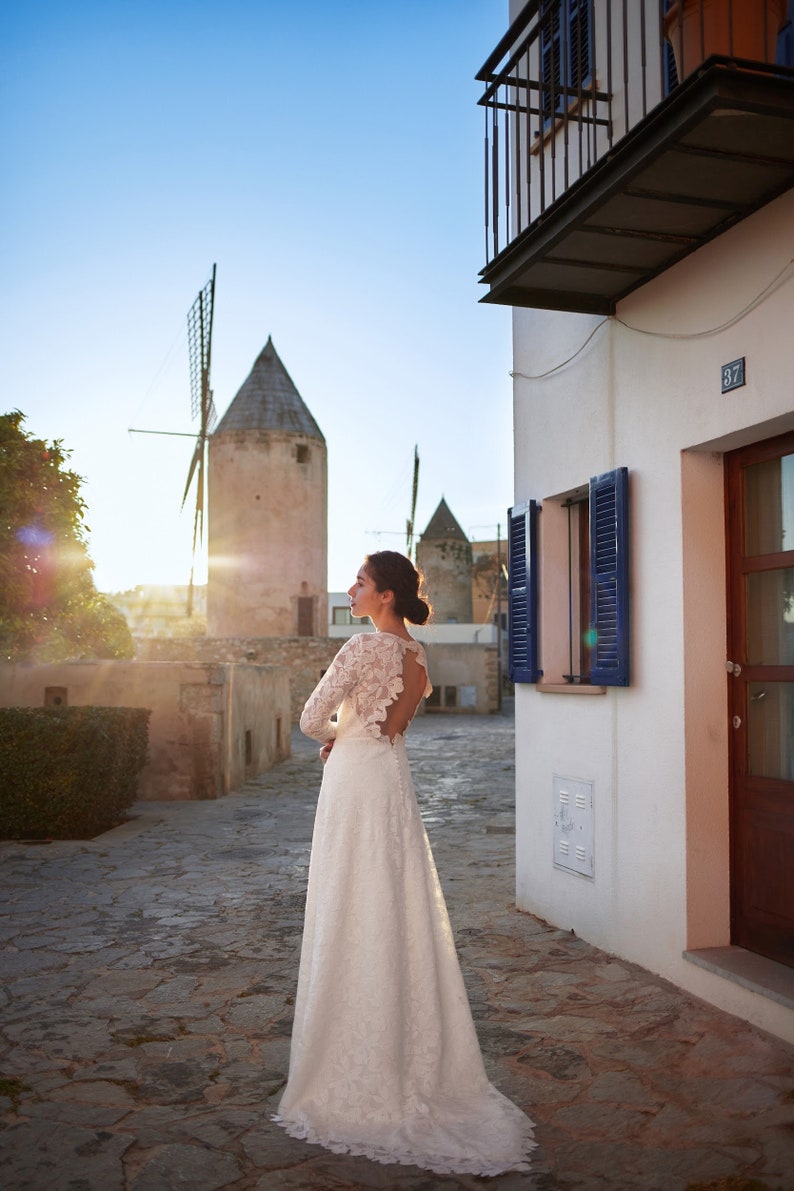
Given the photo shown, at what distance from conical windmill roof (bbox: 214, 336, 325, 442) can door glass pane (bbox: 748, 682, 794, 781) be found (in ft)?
92.3

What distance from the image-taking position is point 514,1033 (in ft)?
13.6

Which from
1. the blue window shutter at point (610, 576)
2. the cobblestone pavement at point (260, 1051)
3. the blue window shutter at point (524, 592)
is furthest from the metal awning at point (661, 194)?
the cobblestone pavement at point (260, 1051)

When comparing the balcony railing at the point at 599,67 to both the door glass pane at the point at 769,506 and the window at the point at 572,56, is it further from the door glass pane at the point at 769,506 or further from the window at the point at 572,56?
the door glass pane at the point at 769,506

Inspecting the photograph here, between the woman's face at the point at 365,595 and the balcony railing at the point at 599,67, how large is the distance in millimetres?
2045

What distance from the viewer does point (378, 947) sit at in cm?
337

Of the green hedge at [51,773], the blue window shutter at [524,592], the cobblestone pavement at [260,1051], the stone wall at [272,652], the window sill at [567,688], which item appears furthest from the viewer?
the stone wall at [272,652]

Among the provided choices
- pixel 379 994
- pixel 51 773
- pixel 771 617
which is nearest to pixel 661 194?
pixel 771 617

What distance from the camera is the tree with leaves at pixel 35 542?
11.3 metres

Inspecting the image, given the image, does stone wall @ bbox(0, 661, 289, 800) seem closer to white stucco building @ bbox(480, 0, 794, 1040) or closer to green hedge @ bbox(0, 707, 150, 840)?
green hedge @ bbox(0, 707, 150, 840)

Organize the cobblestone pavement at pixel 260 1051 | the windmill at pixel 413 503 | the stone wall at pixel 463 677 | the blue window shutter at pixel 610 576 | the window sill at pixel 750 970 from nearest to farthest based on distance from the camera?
the cobblestone pavement at pixel 260 1051 < the window sill at pixel 750 970 < the blue window shutter at pixel 610 576 < the stone wall at pixel 463 677 < the windmill at pixel 413 503

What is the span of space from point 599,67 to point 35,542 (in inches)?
330

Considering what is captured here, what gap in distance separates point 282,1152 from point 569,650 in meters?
3.67

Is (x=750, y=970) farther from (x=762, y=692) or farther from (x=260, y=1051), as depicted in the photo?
(x=260, y=1051)

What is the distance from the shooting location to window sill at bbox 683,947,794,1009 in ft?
13.1
